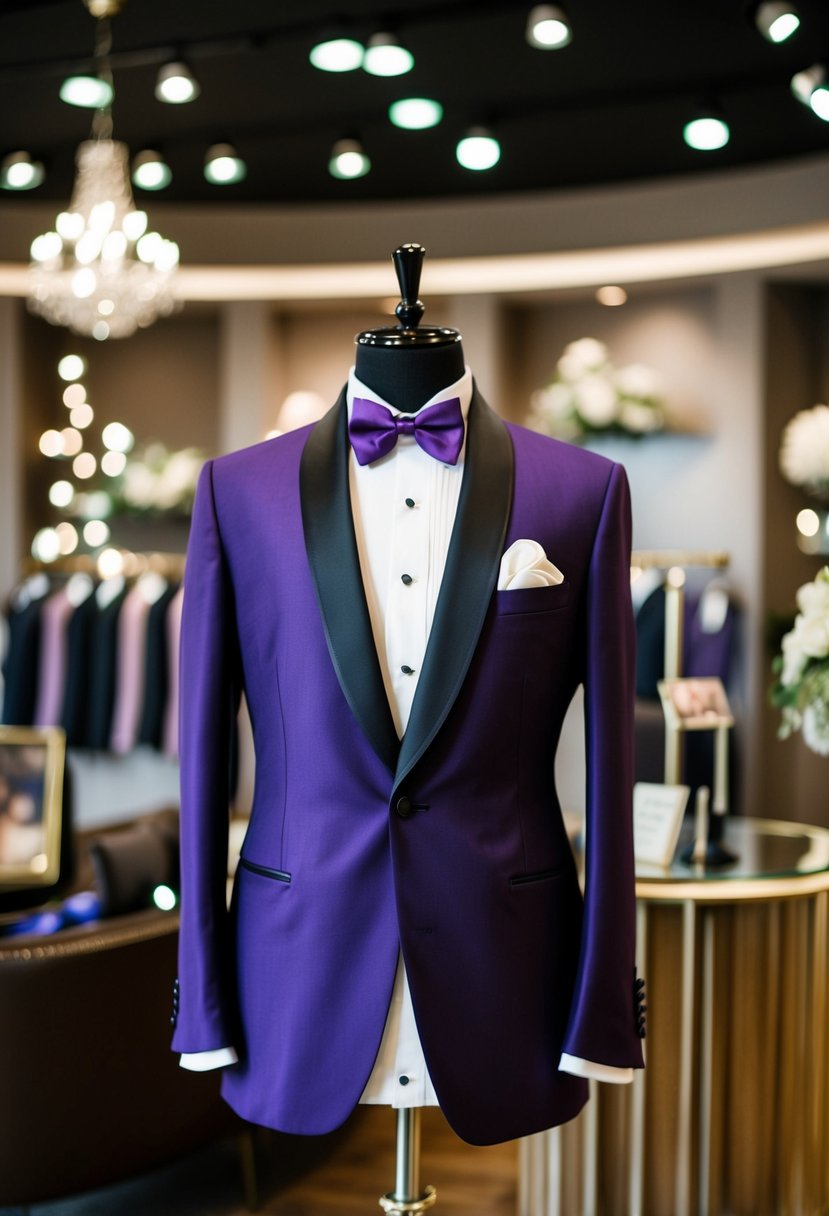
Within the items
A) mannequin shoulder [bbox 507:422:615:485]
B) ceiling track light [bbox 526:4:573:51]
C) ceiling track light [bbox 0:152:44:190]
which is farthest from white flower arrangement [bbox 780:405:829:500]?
mannequin shoulder [bbox 507:422:615:485]

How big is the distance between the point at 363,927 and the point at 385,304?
567cm

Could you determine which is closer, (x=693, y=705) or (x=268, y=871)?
(x=268, y=871)

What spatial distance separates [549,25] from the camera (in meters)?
3.73

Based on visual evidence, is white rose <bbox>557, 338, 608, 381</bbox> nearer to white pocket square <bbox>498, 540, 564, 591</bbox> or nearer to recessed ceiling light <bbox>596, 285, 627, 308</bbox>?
recessed ceiling light <bbox>596, 285, 627, 308</bbox>

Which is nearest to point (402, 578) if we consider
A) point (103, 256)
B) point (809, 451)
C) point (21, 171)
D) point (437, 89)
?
point (103, 256)

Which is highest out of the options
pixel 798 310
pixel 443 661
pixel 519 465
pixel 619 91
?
pixel 619 91

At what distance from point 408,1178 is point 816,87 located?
332 centimetres

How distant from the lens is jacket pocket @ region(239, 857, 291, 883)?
1.54m

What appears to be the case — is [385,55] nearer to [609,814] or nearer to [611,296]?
[611,296]

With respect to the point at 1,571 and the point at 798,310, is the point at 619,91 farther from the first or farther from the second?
the point at 1,571

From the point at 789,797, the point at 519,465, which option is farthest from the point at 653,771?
the point at 519,465

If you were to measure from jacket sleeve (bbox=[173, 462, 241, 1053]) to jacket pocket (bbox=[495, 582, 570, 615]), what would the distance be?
352 millimetres

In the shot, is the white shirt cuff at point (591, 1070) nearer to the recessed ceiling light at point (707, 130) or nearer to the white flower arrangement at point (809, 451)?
the recessed ceiling light at point (707, 130)

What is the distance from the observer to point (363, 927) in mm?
1514
